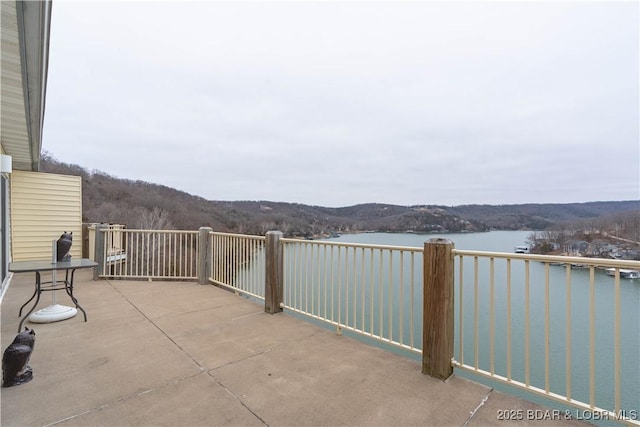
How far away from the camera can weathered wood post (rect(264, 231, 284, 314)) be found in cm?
371

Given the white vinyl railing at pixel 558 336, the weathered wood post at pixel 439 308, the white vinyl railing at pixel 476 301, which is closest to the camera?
the white vinyl railing at pixel 558 336

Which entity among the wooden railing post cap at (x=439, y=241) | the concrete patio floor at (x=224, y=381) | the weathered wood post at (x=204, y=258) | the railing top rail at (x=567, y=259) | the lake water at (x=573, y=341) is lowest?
the lake water at (x=573, y=341)

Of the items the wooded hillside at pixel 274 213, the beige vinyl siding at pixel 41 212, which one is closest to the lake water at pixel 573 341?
the wooded hillside at pixel 274 213

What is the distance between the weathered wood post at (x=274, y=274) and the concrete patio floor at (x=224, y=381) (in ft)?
0.87

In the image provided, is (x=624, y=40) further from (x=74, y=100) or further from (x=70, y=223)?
(x=74, y=100)

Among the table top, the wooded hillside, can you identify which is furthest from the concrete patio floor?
the wooded hillside

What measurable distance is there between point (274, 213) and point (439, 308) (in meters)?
23.4

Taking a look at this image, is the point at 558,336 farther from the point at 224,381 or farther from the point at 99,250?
the point at 99,250

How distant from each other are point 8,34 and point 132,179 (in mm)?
35201

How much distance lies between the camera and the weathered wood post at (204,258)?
17.3 feet

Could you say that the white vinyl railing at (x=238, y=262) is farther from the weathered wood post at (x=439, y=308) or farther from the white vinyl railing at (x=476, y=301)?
the weathered wood post at (x=439, y=308)

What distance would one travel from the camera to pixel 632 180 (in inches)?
695

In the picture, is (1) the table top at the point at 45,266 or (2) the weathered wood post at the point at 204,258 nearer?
(1) the table top at the point at 45,266

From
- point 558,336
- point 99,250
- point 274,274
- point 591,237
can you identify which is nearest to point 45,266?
point 274,274
